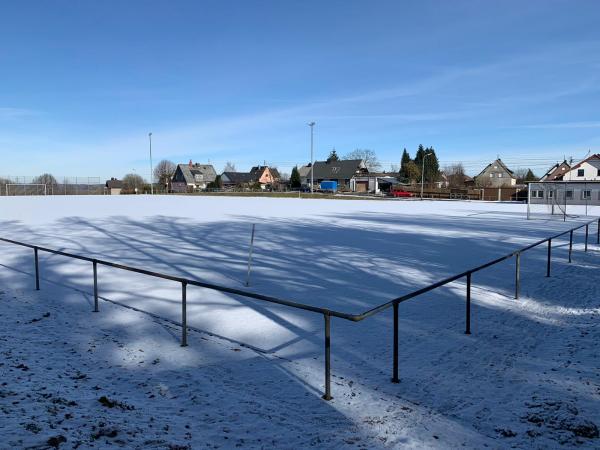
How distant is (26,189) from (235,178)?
65.7 meters

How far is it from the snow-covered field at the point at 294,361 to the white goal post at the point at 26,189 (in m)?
62.4

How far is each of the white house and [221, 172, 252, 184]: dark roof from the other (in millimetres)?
80256

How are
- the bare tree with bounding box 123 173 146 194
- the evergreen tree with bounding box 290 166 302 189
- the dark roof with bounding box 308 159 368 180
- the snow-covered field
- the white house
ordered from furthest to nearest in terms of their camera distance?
the dark roof with bounding box 308 159 368 180, the evergreen tree with bounding box 290 166 302 189, the bare tree with bounding box 123 173 146 194, the white house, the snow-covered field

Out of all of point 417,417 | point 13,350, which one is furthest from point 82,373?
point 417,417

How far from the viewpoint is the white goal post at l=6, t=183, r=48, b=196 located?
6419 cm

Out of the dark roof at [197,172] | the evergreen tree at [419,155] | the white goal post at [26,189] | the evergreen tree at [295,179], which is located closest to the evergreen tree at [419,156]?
the evergreen tree at [419,155]

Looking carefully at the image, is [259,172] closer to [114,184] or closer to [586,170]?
[114,184]

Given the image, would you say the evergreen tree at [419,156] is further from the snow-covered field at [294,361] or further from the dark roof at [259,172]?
the snow-covered field at [294,361]

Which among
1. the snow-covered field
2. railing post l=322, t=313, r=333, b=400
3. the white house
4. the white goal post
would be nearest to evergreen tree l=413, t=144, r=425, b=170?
the white house

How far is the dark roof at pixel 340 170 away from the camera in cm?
11012

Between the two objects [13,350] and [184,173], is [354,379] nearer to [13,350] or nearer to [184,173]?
[13,350]

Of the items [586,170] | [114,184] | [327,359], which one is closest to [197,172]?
[114,184]

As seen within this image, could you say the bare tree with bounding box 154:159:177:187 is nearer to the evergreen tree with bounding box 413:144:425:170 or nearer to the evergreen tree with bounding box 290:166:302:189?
the evergreen tree with bounding box 290:166:302:189

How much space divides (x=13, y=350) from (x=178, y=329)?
6.46ft
